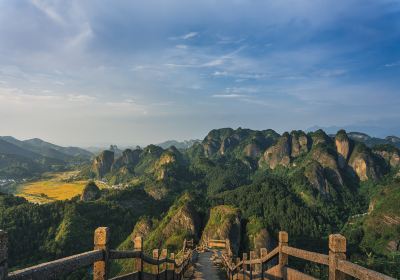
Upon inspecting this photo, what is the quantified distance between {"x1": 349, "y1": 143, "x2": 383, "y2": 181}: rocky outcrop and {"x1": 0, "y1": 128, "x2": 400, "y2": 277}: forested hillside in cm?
44

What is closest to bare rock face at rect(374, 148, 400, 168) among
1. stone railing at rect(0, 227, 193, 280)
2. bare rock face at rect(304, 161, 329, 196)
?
bare rock face at rect(304, 161, 329, 196)

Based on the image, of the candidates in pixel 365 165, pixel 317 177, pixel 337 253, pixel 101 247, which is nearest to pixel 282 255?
pixel 337 253

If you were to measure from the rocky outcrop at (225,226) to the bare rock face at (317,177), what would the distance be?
278 feet

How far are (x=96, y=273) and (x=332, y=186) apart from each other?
16246cm

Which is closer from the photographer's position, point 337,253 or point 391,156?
point 337,253

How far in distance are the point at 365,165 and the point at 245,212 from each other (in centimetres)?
7515

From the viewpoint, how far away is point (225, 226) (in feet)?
235

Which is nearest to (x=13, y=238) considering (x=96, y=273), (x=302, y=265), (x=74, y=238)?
(x=74, y=238)

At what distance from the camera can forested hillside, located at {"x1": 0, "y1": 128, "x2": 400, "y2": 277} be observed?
7844cm

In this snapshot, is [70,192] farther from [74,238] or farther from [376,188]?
[376,188]

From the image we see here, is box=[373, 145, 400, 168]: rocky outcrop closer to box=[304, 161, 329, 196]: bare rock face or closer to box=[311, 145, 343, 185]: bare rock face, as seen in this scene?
box=[311, 145, 343, 185]: bare rock face

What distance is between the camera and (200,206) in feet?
310

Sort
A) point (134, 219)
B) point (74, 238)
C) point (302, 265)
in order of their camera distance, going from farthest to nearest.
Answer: point (134, 219)
point (74, 238)
point (302, 265)

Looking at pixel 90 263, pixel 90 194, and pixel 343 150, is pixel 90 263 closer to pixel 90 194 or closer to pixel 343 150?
pixel 90 194
